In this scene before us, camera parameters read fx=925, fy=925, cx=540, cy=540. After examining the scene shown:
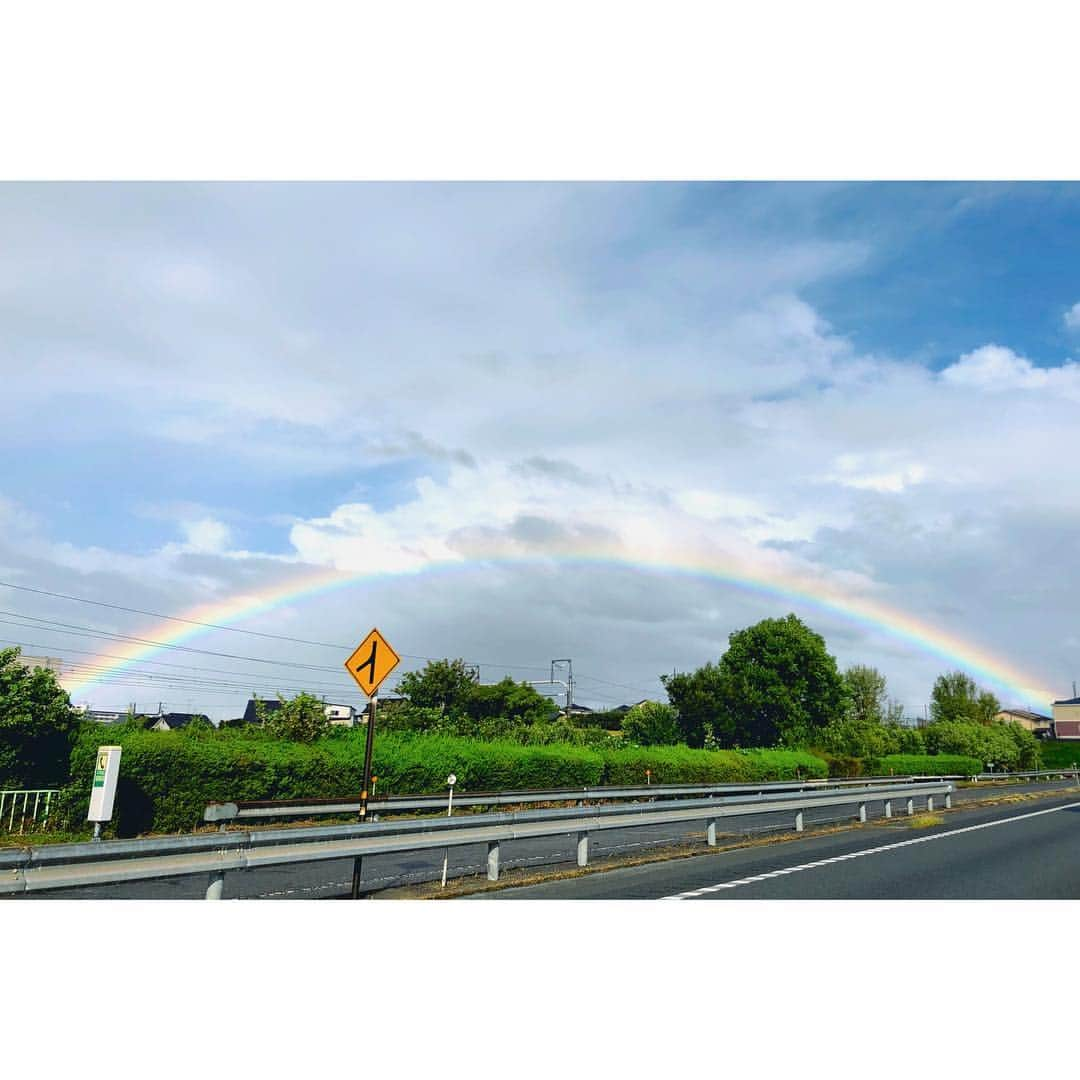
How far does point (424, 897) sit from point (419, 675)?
59.2 m

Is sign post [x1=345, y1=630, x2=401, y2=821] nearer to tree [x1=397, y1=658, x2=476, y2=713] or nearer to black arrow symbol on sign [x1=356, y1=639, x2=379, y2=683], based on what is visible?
black arrow symbol on sign [x1=356, y1=639, x2=379, y2=683]

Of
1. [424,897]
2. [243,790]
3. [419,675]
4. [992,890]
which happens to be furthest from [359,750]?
[419,675]

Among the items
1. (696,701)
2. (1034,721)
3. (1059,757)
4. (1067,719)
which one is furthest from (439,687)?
(1034,721)

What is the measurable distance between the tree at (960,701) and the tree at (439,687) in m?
76.2

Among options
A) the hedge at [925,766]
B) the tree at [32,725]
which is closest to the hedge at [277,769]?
the tree at [32,725]

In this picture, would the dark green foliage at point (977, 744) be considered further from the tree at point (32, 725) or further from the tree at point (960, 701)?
the tree at point (32, 725)

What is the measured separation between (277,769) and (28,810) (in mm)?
5055

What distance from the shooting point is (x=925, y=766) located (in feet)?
209

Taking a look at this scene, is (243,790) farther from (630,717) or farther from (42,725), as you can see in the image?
(630,717)

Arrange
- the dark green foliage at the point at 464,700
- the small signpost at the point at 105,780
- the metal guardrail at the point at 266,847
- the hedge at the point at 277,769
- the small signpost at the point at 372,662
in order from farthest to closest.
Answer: the dark green foliage at the point at 464,700, the hedge at the point at 277,769, the small signpost at the point at 105,780, the small signpost at the point at 372,662, the metal guardrail at the point at 266,847

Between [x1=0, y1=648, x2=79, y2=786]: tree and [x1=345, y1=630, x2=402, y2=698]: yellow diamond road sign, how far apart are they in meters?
11.2

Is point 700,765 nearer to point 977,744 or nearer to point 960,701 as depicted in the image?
point 977,744

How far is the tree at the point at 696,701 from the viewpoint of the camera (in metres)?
80.2
